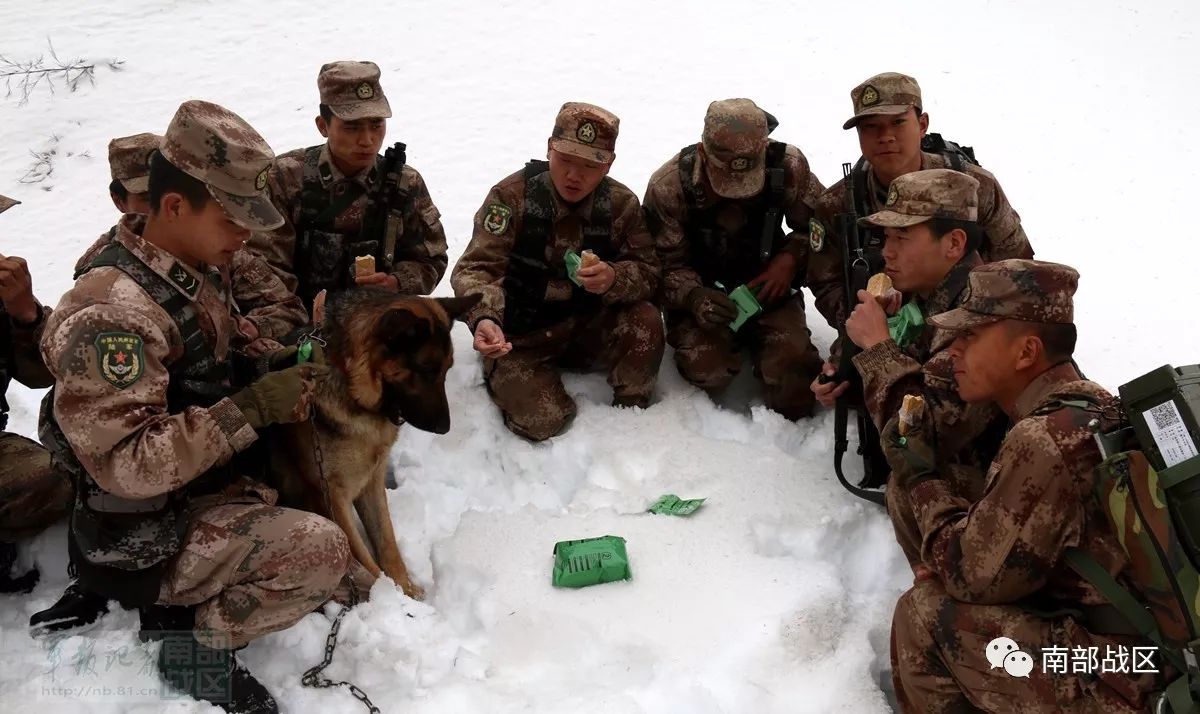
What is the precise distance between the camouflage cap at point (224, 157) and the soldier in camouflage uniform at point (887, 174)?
2.79 m

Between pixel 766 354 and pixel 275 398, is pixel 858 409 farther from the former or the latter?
pixel 275 398

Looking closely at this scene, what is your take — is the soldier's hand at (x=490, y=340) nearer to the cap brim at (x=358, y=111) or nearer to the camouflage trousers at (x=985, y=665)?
the cap brim at (x=358, y=111)

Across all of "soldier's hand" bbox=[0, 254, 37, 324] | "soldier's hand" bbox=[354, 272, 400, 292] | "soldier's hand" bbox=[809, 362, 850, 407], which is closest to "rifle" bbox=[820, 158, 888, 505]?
"soldier's hand" bbox=[809, 362, 850, 407]

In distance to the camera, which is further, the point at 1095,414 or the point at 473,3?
the point at 473,3

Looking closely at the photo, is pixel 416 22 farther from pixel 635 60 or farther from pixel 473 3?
pixel 635 60

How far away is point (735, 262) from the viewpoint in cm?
518

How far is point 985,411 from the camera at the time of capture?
3.37 metres

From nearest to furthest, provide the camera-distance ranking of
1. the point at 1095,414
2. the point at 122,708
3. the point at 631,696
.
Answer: the point at 1095,414 < the point at 122,708 < the point at 631,696

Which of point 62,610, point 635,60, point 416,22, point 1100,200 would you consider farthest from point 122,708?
point 416,22

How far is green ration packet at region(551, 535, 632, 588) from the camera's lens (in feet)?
12.2

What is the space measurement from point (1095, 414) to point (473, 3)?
9.90 metres

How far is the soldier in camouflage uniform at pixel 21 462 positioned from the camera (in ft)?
11.2

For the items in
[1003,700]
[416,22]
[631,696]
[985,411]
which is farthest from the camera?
[416,22]

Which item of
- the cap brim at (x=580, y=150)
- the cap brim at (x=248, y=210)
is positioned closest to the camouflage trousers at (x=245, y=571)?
the cap brim at (x=248, y=210)
